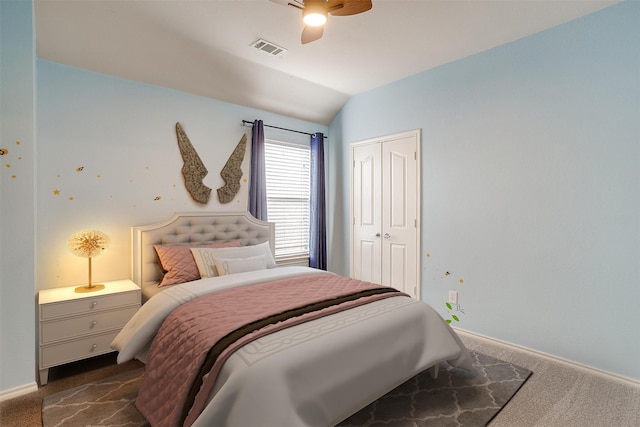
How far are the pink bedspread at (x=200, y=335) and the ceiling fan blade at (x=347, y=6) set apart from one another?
186 centimetres

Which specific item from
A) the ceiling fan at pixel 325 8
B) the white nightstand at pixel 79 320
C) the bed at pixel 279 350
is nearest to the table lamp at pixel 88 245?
the white nightstand at pixel 79 320

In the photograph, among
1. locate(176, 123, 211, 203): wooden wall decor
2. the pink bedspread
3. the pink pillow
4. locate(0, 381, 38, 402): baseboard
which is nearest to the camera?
the pink bedspread

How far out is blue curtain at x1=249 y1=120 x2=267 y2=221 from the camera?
3.99m

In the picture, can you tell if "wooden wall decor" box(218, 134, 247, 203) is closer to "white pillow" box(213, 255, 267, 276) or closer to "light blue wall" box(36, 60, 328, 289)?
"light blue wall" box(36, 60, 328, 289)

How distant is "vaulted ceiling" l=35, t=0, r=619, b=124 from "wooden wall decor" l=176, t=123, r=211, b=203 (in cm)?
56

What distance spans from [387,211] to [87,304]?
10.2 ft

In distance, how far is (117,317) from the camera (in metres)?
2.66

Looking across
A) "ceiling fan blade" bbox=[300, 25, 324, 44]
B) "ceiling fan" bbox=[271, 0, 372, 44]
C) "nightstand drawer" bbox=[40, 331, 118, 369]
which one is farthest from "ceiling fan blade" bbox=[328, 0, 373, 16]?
"nightstand drawer" bbox=[40, 331, 118, 369]

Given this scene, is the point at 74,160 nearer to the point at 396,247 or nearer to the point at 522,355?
the point at 396,247

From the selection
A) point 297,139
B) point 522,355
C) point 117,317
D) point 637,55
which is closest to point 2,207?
point 117,317

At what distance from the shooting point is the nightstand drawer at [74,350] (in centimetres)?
237

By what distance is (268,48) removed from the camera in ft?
10.2

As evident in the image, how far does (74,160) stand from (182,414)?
2449 millimetres

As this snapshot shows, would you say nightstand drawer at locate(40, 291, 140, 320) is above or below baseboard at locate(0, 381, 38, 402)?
above
